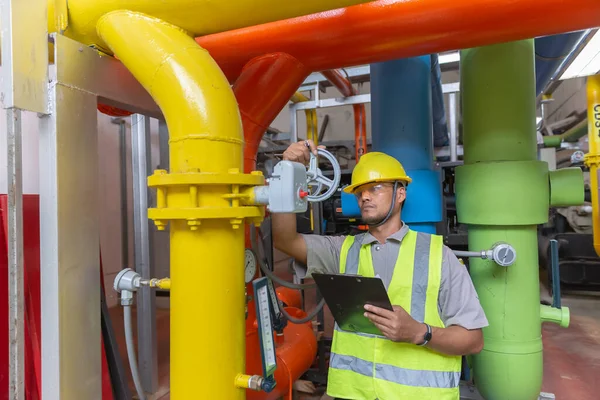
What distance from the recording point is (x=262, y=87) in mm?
1278

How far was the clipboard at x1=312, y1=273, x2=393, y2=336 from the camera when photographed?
42.2 inches

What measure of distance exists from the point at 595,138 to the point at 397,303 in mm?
2447

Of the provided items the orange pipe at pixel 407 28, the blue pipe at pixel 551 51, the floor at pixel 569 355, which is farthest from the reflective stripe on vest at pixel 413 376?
the blue pipe at pixel 551 51

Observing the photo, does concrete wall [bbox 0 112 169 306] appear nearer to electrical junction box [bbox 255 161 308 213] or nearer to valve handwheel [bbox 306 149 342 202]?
valve handwheel [bbox 306 149 342 202]

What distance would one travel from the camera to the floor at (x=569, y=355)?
235cm

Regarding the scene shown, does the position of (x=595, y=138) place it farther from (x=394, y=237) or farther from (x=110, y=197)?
(x=110, y=197)

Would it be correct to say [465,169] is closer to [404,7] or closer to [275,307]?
[404,7]

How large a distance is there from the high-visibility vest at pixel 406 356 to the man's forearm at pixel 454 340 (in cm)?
5

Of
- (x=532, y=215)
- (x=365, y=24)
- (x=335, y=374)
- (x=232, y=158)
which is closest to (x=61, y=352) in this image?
(x=232, y=158)

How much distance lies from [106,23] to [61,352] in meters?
0.75

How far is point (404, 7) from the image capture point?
3.52 feet

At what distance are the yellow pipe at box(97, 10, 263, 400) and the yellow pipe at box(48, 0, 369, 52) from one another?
3 cm

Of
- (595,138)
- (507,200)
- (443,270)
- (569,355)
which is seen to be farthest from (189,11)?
(569,355)

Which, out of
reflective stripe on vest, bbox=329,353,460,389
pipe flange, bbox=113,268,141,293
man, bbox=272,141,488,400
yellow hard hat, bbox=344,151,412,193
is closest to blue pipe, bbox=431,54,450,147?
yellow hard hat, bbox=344,151,412,193
